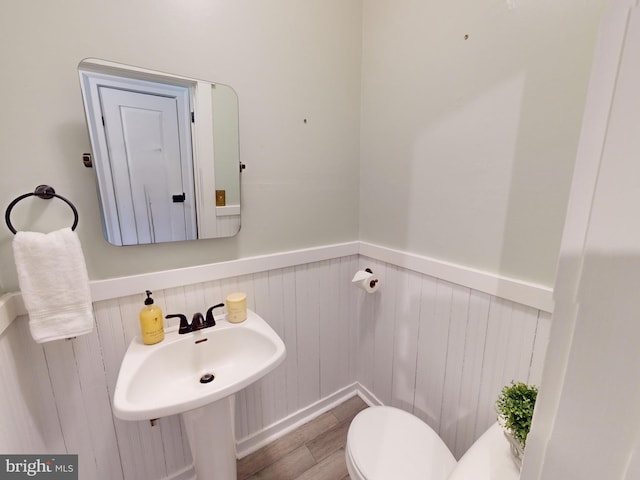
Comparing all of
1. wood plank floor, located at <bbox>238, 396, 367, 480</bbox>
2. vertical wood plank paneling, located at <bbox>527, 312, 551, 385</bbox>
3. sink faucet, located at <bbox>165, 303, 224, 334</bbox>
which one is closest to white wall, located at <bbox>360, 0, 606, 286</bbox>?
vertical wood plank paneling, located at <bbox>527, 312, 551, 385</bbox>

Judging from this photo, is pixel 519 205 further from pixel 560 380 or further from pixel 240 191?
pixel 240 191

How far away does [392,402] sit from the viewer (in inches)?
60.0

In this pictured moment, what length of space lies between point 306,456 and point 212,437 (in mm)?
677

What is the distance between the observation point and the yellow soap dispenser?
3.28ft

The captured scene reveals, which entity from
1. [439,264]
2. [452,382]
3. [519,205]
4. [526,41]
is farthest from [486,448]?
[526,41]

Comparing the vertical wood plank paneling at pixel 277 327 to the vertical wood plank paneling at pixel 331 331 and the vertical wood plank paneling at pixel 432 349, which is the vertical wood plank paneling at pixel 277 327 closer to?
the vertical wood plank paneling at pixel 331 331

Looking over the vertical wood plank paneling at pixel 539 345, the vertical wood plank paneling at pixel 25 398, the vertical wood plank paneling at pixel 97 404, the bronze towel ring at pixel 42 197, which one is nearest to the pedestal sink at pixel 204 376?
the vertical wood plank paneling at pixel 97 404

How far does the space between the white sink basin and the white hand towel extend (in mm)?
217

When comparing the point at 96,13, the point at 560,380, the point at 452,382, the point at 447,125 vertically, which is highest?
the point at 96,13

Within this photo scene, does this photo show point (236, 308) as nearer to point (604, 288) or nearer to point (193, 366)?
point (193, 366)

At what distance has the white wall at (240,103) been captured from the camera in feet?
2.72

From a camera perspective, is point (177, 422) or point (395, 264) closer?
point (177, 422)

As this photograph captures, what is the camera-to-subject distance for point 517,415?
695 mm

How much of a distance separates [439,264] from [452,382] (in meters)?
0.52
